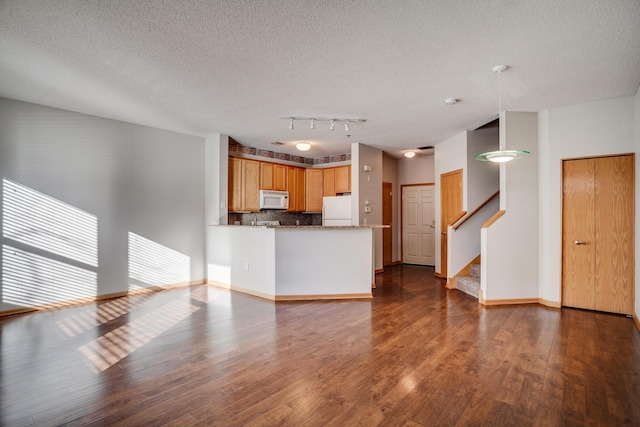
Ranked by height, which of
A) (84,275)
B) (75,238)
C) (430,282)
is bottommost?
(430,282)

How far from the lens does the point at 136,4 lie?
7.34 ft

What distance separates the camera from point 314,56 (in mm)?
2963

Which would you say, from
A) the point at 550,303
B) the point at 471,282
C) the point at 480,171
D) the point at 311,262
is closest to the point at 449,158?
the point at 480,171

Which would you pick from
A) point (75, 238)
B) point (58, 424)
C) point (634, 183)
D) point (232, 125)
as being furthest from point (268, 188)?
point (634, 183)

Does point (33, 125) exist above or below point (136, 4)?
below

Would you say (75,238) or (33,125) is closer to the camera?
(33,125)

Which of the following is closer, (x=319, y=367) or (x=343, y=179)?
(x=319, y=367)

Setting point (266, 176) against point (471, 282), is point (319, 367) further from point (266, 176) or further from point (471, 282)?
point (266, 176)

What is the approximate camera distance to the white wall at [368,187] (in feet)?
21.3

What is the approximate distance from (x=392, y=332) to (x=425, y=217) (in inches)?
197

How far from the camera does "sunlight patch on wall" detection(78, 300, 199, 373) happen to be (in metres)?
2.79

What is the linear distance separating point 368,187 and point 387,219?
59.3 inches

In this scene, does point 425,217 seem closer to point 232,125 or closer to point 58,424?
point 232,125

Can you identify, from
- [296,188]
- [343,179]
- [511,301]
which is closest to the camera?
[511,301]
